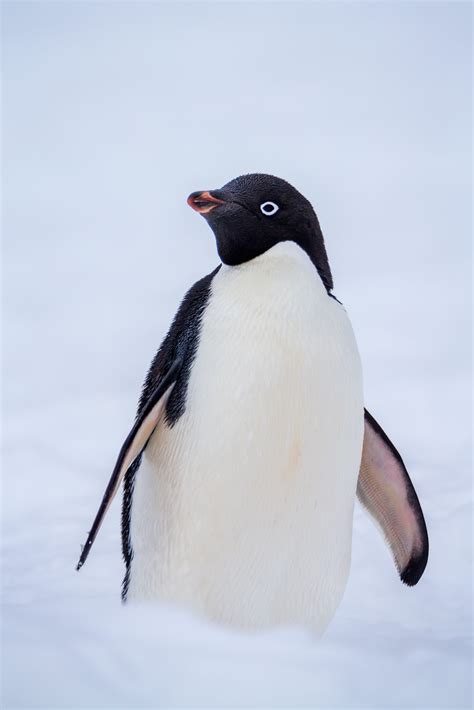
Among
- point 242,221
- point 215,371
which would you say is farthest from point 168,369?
point 242,221

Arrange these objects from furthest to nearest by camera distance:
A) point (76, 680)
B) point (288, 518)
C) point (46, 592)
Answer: point (46, 592)
point (288, 518)
point (76, 680)

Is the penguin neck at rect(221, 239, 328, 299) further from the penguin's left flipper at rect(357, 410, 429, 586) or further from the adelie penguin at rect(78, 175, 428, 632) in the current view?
the penguin's left flipper at rect(357, 410, 429, 586)

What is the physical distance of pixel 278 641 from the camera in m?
1.71

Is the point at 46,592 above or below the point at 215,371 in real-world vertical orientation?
A: below

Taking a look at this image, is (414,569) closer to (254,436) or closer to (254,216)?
(254,436)

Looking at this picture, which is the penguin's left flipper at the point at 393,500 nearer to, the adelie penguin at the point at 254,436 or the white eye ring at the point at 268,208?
the adelie penguin at the point at 254,436

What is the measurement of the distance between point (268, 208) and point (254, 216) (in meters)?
0.03

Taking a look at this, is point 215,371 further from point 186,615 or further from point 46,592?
point 46,592

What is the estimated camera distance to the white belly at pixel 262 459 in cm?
168

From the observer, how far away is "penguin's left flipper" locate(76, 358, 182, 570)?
5.49ft

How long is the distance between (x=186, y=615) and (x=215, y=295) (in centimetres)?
57

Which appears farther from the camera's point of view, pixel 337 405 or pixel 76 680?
pixel 337 405

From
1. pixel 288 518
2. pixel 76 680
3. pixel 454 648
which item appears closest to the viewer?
pixel 76 680

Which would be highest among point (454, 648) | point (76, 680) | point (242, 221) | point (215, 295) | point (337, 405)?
point (242, 221)
